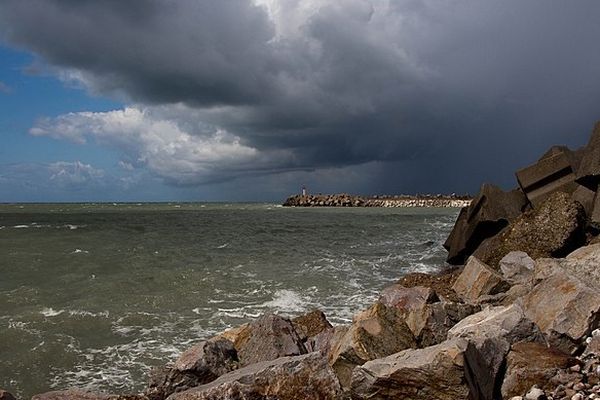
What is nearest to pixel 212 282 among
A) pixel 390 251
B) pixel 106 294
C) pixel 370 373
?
pixel 106 294

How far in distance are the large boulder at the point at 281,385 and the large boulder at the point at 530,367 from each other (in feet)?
6.57

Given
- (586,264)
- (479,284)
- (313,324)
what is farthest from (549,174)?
(313,324)

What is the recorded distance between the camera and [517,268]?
1152 centimetres

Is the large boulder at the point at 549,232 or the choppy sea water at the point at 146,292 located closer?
the choppy sea water at the point at 146,292

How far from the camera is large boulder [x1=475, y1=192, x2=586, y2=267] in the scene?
1337cm

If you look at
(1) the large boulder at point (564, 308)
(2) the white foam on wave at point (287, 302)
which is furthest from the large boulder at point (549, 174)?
(1) the large boulder at point (564, 308)

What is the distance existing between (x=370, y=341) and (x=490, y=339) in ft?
4.74

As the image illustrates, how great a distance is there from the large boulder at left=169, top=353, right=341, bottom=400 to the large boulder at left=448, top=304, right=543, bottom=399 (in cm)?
143

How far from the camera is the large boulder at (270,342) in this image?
282 inches

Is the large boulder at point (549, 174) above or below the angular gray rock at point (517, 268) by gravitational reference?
above

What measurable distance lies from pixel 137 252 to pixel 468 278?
17.6 m

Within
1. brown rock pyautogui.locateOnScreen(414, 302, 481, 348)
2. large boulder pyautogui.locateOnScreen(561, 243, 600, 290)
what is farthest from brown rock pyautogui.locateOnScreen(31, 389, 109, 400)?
large boulder pyautogui.locateOnScreen(561, 243, 600, 290)

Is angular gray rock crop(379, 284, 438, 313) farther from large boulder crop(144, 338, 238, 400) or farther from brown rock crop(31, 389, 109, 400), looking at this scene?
brown rock crop(31, 389, 109, 400)

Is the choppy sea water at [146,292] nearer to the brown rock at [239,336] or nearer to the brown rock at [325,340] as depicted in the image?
the brown rock at [239,336]
